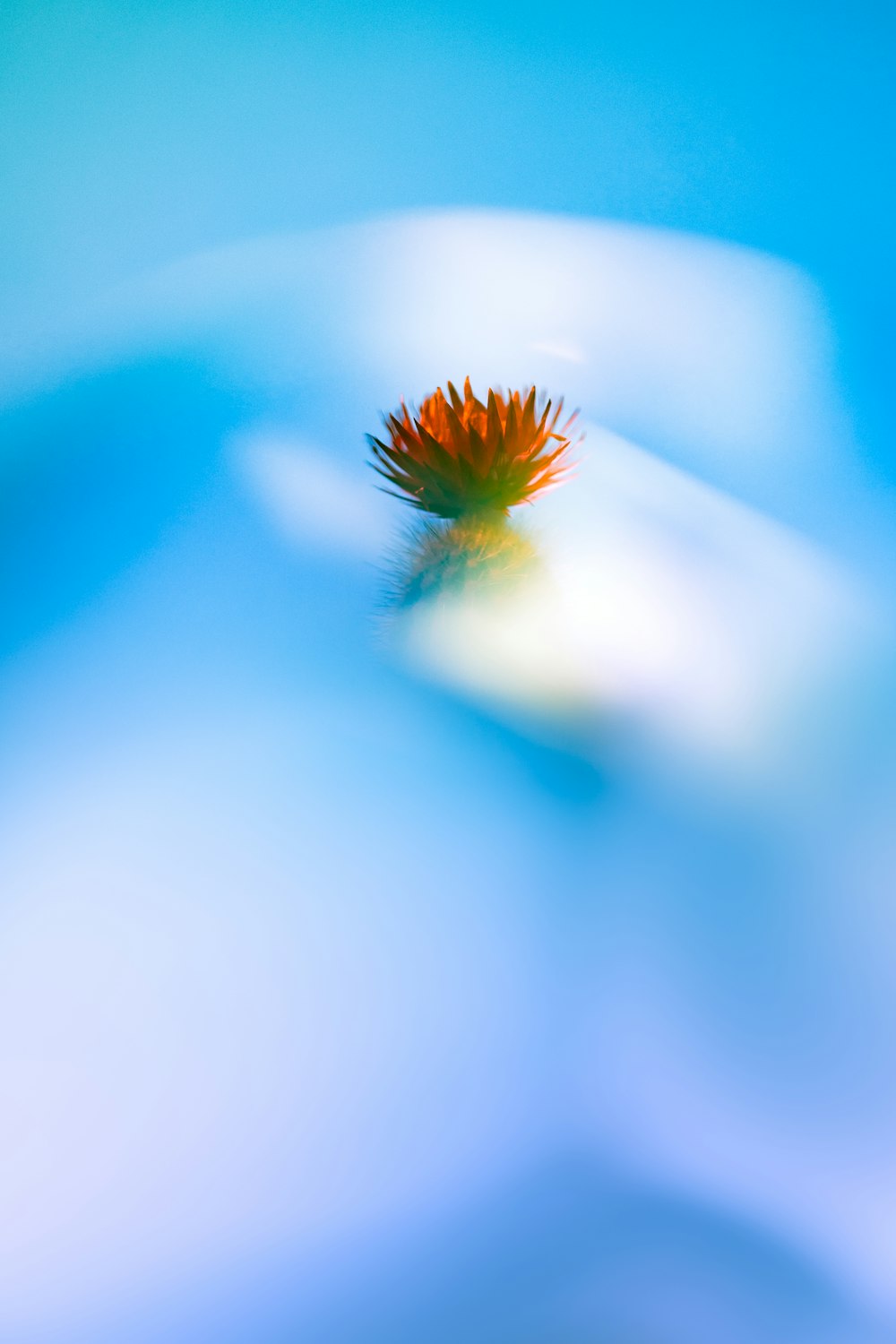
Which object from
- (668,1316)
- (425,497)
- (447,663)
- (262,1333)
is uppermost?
(425,497)

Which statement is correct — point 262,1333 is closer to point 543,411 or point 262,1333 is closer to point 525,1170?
point 525,1170

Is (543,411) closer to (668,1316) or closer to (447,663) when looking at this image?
(447,663)

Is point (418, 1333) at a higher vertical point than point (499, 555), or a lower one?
lower

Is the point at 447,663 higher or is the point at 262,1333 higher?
the point at 447,663

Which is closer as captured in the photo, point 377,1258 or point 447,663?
point 377,1258

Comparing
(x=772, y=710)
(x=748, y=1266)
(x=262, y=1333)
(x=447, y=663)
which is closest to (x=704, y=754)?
(x=772, y=710)

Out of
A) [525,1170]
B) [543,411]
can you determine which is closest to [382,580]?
[543,411]
